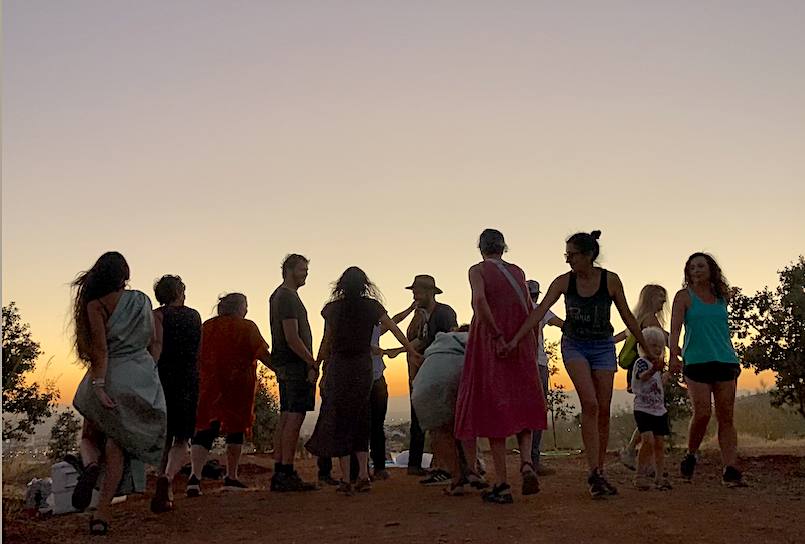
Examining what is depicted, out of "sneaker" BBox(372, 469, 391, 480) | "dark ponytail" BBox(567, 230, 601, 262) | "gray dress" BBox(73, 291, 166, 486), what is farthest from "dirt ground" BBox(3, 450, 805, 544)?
"dark ponytail" BBox(567, 230, 601, 262)

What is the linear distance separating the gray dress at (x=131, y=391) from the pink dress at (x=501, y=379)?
245 centimetres

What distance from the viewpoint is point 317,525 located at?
610 cm

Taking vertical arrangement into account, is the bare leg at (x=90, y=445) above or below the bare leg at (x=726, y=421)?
below

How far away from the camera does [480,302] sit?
6.86 meters

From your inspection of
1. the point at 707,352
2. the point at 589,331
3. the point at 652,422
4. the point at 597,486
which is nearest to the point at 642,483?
the point at 652,422

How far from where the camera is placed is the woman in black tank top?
6855 millimetres

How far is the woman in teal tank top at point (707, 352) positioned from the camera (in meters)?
7.94

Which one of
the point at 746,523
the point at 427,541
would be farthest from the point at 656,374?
the point at 427,541

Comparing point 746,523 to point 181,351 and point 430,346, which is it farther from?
point 181,351

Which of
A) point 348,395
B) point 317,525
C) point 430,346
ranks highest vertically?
point 430,346

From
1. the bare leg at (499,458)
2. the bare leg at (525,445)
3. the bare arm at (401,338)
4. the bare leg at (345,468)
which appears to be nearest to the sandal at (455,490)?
the bare leg at (499,458)

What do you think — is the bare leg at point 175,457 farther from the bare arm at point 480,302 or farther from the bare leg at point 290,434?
the bare arm at point 480,302

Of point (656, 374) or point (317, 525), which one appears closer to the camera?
point (317, 525)

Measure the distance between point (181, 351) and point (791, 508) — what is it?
16.9ft
